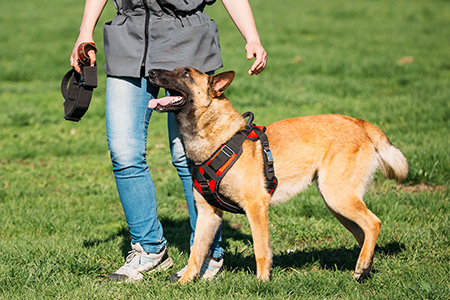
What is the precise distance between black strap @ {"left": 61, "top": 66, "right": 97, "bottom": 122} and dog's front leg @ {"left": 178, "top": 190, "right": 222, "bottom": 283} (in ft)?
3.48

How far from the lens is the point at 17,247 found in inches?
178

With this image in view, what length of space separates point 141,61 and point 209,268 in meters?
1.61

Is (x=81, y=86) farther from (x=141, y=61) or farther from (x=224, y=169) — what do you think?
(x=224, y=169)

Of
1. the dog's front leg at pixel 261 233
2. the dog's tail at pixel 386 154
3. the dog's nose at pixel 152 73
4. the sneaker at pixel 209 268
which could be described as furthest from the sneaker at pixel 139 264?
the dog's tail at pixel 386 154

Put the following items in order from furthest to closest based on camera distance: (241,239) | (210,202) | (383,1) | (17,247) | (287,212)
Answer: (383,1) < (287,212) < (241,239) < (17,247) < (210,202)

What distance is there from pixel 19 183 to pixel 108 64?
10.5 feet

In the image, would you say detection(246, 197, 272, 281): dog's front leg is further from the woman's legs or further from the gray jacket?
the gray jacket

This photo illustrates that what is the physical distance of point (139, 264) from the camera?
4109mm

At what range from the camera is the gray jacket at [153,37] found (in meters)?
3.86

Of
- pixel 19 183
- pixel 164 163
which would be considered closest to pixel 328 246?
pixel 164 163

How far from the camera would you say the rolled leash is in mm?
3886

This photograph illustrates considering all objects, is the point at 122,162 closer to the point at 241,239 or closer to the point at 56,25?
the point at 241,239

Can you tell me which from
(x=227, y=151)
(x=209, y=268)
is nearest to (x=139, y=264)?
(x=209, y=268)

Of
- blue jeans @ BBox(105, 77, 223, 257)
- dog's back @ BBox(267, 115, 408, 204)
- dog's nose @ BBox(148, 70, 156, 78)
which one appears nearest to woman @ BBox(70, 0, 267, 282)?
blue jeans @ BBox(105, 77, 223, 257)
